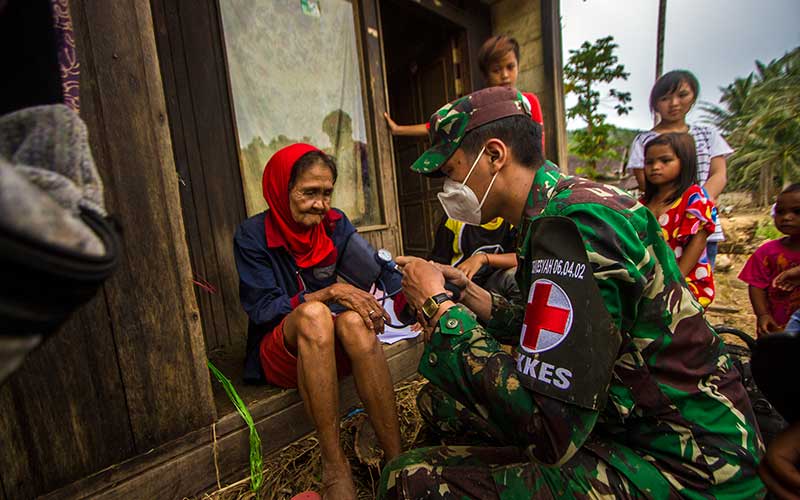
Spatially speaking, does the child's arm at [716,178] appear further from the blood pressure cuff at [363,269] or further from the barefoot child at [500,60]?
the blood pressure cuff at [363,269]

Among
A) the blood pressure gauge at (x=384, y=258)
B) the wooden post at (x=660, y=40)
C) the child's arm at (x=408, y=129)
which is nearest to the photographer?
the blood pressure gauge at (x=384, y=258)

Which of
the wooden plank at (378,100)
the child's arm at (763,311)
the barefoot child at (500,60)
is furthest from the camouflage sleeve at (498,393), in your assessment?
the child's arm at (763,311)

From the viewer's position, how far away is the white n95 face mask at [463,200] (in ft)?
4.56

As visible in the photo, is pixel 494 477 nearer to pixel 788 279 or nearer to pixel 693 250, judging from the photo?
pixel 693 250

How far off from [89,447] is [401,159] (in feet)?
15.9

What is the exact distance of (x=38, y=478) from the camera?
127cm

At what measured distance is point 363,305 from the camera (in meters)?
1.70

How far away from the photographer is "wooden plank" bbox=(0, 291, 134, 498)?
1.23m

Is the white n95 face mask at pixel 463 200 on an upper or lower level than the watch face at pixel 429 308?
upper

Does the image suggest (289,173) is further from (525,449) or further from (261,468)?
(525,449)

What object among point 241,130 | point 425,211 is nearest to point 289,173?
point 241,130

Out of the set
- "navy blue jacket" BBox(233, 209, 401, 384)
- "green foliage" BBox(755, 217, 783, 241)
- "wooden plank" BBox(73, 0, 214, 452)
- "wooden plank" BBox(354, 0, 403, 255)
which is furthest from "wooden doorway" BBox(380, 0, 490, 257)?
"green foliage" BBox(755, 217, 783, 241)

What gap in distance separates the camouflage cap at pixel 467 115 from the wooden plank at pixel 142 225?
1.08m

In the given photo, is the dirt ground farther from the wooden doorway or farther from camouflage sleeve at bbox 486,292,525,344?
the wooden doorway
